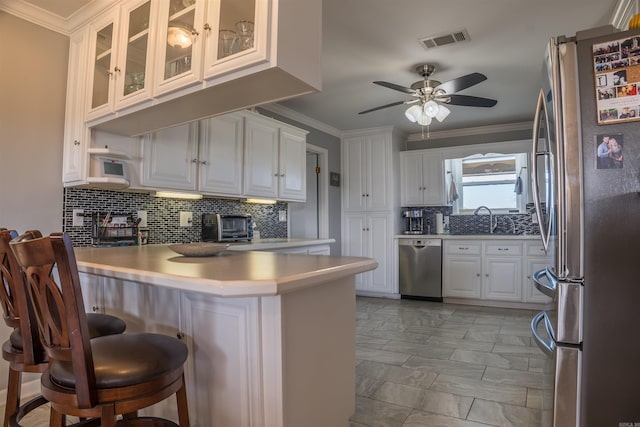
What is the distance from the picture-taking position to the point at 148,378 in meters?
1.05

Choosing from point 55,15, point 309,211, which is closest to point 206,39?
point 55,15

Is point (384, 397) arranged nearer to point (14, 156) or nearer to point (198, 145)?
point (198, 145)

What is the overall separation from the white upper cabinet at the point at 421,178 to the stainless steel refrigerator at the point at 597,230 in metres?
3.86

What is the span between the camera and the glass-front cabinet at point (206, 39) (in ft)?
4.86

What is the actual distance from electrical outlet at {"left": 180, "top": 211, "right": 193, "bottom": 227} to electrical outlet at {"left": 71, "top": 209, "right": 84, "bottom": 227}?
81 cm

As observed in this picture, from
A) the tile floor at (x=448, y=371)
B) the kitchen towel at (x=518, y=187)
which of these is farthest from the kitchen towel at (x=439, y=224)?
the tile floor at (x=448, y=371)

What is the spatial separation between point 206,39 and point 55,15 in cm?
151

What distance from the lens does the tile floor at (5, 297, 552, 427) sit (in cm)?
201

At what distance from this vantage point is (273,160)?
12.5 feet

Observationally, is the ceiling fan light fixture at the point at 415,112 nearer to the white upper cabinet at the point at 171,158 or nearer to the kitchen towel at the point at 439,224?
the white upper cabinet at the point at 171,158

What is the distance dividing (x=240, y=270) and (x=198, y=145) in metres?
2.12

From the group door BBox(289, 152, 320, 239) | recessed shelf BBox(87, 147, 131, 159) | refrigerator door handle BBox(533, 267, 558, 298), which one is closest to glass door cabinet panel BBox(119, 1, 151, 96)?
recessed shelf BBox(87, 147, 131, 159)

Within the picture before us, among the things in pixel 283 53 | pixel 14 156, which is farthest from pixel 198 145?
pixel 283 53

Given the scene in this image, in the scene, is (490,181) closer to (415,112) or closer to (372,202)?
(372,202)
